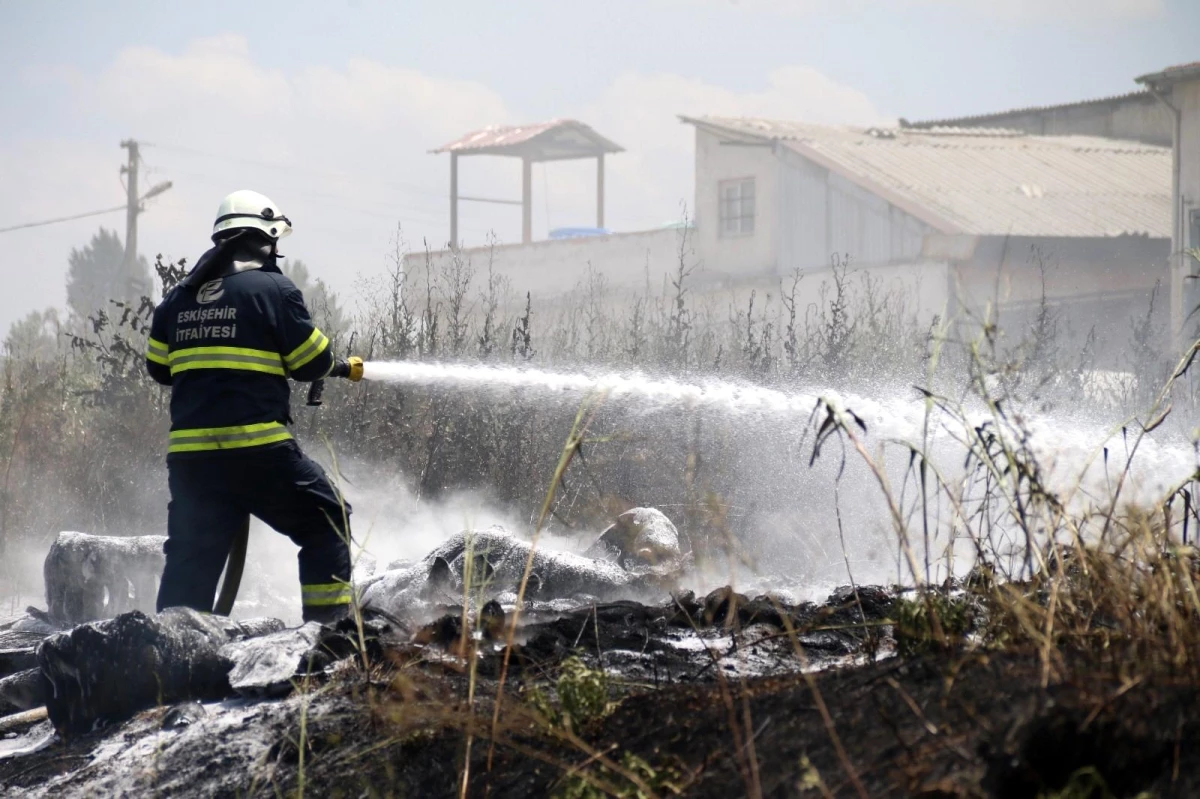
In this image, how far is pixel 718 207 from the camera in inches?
968

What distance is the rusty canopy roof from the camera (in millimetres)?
30109

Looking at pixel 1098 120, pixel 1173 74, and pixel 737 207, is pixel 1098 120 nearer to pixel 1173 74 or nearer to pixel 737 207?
pixel 737 207

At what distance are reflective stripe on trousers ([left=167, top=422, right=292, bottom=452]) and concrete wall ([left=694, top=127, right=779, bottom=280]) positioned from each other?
62.5 ft

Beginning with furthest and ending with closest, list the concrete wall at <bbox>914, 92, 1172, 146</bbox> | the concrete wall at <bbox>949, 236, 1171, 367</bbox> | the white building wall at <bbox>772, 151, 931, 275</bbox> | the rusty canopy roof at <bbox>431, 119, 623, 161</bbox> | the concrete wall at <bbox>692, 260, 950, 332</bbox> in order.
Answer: the rusty canopy roof at <bbox>431, 119, 623, 161</bbox> → the concrete wall at <bbox>914, 92, 1172, 146</bbox> → the white building wall at <bbox>772, 151, 931, 275</bbox> → the concrete wall at <bbox>949, 236, 1171, 367</bbox> → the concrete wall at <bbox>692, 260, 950, 332</bbox>

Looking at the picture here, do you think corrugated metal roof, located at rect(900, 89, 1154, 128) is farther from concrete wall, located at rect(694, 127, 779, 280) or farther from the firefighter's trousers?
the firefighter's trousers

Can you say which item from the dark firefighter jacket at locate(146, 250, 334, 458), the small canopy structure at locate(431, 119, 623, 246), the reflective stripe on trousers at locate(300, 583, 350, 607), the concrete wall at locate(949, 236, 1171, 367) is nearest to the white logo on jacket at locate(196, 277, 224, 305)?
the dark firefighter jacket at locate(146, 250, 334, 458)

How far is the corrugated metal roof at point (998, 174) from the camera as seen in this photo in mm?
21078

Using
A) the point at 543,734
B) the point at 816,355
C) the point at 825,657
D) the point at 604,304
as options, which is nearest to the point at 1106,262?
the point at 604,304

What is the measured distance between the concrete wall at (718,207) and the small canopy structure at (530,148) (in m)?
6.16

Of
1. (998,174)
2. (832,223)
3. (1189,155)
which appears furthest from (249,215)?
(998,174)

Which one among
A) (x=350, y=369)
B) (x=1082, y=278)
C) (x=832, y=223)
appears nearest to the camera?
(x=350, y=369)

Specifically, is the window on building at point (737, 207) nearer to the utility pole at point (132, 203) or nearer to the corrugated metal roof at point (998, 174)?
the corrugated metal roof at point (998, 174)

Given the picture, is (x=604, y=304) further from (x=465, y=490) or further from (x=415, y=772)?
(x=415, y=772)

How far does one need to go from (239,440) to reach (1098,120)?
91.0 ft
